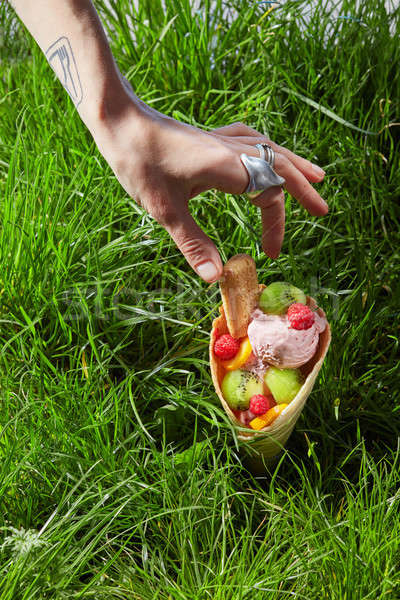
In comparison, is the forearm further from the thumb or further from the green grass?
the green grass

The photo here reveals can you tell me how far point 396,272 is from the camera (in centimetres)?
182

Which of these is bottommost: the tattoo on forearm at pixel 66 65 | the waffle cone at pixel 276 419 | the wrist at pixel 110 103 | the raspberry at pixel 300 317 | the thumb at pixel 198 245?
the waffle cone at pixel 276 419

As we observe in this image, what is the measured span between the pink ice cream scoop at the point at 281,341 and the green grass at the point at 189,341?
190 millimetres

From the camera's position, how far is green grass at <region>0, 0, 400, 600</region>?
127cm

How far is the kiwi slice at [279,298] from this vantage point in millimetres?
1396

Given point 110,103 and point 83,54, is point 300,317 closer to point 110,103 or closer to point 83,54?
point 110,103

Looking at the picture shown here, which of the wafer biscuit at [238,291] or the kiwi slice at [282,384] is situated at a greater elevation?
the wafer biscuit at [238,291]

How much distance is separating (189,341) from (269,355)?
0.41 meters

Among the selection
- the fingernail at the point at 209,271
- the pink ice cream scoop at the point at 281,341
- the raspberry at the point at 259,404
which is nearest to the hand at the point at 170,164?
the fingernail at the point at 209,271

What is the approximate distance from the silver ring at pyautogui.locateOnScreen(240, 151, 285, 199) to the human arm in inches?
0.5

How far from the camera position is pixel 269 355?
1.35 metres

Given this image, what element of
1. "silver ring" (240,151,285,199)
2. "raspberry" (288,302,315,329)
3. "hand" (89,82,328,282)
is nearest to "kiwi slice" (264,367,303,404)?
"raspberry" (288,302,315,329)

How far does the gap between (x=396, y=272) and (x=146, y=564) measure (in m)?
1.04

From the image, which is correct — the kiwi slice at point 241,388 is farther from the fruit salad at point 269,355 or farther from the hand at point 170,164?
the hand at point 170,164
